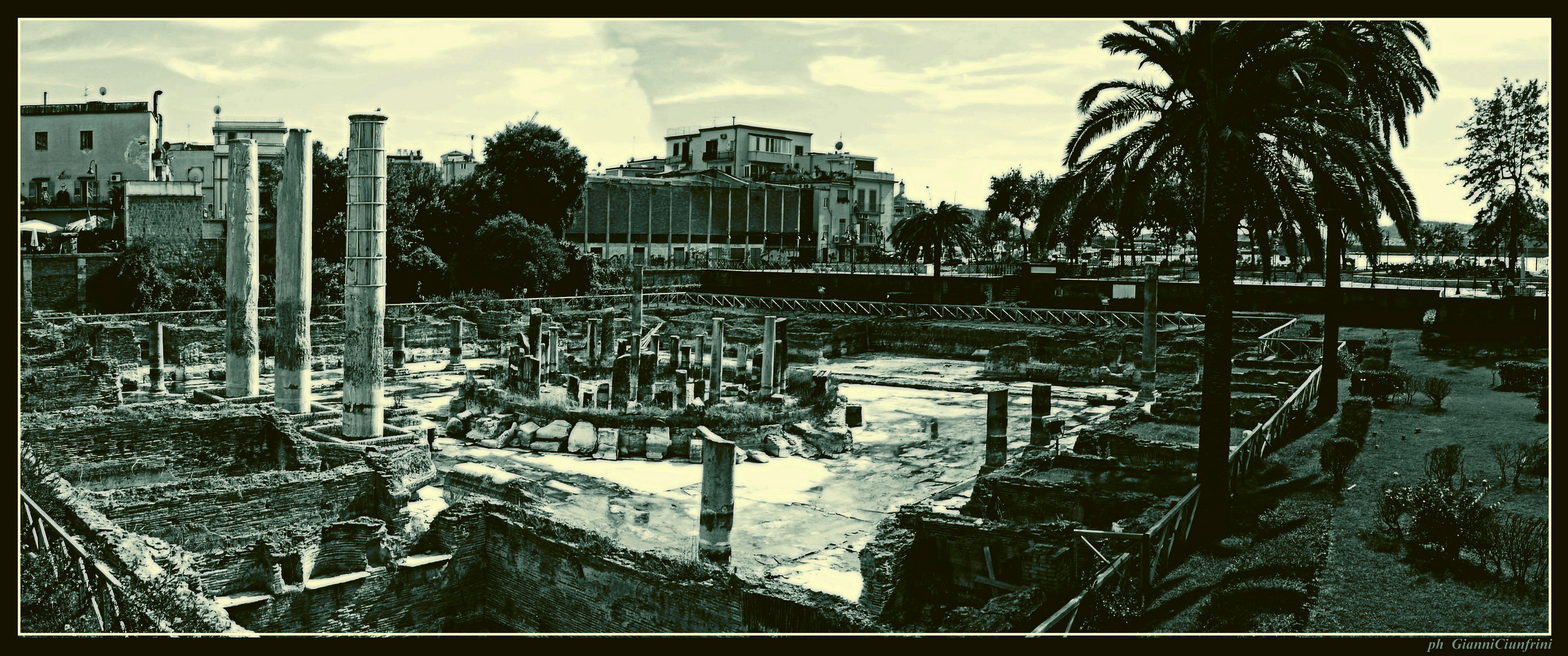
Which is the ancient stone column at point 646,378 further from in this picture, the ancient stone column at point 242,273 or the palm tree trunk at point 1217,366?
the palm tree trunk at point 1217,366

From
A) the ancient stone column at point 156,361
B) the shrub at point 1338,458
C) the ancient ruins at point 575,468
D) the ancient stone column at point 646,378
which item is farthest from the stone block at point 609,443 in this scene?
the shrub at point 1338,458

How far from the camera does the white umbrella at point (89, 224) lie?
46031 millimetres

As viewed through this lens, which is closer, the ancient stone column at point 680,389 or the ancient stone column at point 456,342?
the ancient stone column at point 680,389

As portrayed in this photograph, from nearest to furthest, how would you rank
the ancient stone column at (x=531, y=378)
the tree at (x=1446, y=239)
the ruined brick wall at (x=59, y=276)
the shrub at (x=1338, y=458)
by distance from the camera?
the shrub at (x=1338, y=458) < the ancient stone column at (x=531, y=378) < the ruined brick wall at (x=59, y=276) < the tree at (x=1446, y=239)

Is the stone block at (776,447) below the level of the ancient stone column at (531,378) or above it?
below

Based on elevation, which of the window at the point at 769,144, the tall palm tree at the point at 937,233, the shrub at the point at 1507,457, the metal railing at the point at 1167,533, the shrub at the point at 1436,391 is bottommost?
the metal railing at the point at 1167,533

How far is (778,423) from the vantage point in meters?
24.9

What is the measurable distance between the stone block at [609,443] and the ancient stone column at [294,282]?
5814 mm

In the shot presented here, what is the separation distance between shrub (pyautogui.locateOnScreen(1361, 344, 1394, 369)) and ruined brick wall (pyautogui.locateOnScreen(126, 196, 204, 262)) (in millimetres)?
42029

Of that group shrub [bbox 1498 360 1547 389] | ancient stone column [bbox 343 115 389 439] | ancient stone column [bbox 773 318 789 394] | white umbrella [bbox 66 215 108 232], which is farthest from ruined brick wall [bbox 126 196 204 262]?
shrub [bbox 1498 360 1547 389]

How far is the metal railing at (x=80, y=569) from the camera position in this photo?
1107 centimetres

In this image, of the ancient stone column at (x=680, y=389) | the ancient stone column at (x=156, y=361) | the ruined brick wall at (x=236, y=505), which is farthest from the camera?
the ancient stone column at (x=156, y=361)

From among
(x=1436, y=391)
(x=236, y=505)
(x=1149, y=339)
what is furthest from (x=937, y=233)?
(x=236, y=505)

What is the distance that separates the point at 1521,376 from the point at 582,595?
22702 mm
